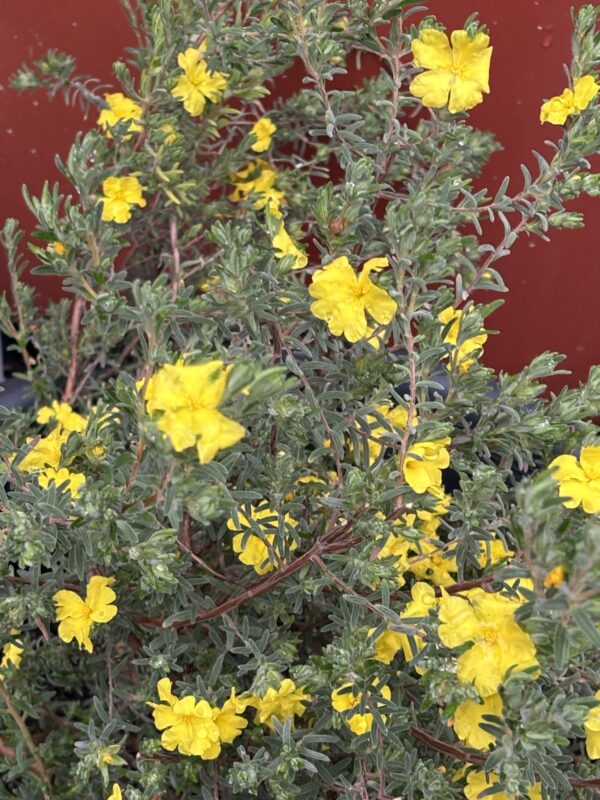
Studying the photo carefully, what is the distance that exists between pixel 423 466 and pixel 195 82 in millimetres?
1113

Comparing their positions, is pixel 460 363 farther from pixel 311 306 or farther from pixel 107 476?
pixel 107 476

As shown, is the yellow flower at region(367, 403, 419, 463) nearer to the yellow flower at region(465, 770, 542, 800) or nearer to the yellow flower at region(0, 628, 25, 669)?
the yellow flower at region(465, 770, 542, 800)

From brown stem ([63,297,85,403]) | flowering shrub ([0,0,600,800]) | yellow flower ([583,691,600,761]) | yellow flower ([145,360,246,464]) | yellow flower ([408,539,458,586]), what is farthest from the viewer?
brown stem ([63,297,85,403])

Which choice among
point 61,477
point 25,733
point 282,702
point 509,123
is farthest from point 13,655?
point 509,123

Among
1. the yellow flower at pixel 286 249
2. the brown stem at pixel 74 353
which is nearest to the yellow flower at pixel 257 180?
the brown stem at pixel 74 353

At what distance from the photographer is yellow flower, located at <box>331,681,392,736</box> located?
1243 mm

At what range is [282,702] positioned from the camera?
135 centimetres

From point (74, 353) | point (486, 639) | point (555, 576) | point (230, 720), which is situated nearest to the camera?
point (555, 576)

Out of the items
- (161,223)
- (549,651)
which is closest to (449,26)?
(161,223)

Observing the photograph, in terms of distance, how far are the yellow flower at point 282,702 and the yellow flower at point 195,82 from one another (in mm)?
1297

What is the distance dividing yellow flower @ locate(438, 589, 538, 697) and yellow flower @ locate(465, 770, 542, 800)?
32cm

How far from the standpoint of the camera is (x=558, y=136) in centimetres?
205

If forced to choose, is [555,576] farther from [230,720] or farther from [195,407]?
[230,720]

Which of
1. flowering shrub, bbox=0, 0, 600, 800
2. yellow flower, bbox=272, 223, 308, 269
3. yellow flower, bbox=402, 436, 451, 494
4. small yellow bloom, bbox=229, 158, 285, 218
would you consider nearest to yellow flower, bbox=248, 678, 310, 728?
flowering shrub, bbox=0, 0, 600, 800
